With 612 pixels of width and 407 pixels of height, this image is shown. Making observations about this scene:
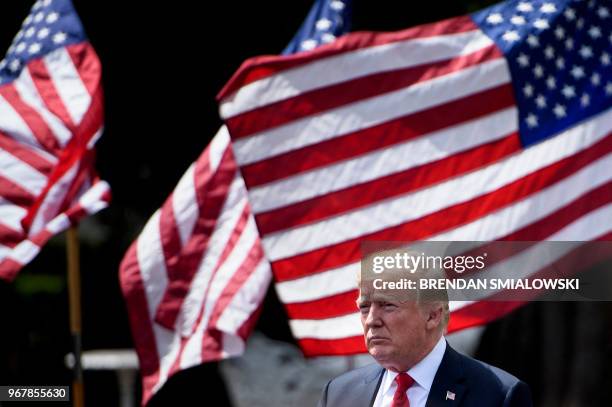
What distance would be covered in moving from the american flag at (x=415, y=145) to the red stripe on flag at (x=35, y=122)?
124 cm

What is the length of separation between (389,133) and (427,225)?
0.57 meters

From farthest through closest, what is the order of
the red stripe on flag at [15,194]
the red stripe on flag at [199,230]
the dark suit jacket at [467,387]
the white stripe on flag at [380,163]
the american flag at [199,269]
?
the red stripe on flag at [15,194] → the red stripe on flag at [199,230] → the american flag at [199,269] → the white stripe on flag at [380,163] → the dark suit jacket at [467,387]

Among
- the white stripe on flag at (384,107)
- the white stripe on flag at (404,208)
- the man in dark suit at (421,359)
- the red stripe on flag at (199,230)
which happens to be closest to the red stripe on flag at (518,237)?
the white stripe on flag at (404,208)

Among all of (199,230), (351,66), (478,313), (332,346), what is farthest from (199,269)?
(478,313)

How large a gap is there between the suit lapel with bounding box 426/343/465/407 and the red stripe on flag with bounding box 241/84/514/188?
3.16 metres

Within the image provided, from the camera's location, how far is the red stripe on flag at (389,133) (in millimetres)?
8477

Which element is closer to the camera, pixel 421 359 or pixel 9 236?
pixel 421 359

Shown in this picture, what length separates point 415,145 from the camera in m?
→ 8.50

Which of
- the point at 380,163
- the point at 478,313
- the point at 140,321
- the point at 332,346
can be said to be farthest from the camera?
the point at 140,321

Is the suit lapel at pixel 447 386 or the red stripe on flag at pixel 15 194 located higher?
the suit lapel at pixel 447 386

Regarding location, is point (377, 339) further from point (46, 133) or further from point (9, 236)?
point (46, 133)

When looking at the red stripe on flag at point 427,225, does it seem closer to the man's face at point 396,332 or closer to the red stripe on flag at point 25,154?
the red stripe on flag at point 25,154

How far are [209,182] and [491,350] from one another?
11.2 ft

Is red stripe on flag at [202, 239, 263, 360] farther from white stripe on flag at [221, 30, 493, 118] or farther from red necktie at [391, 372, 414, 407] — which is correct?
red necktie at [391, 372, 414, 407]
